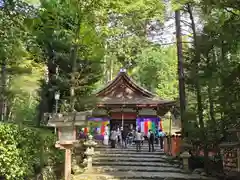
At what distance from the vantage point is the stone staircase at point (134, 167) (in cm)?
1310

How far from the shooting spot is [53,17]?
1541cm

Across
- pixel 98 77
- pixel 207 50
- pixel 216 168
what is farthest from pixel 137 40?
pixel 216 168

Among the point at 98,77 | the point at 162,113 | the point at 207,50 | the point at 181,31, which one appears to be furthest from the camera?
the point at 162,113

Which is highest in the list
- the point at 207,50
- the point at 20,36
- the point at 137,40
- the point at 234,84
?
the point at 137,40

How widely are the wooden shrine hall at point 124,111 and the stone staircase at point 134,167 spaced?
7.88m

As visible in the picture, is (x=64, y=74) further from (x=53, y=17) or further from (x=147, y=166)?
(x=147, y=166)

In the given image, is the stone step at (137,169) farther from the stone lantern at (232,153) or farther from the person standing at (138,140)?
the person standing at (138,140)

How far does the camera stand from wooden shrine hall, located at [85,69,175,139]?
91.2ft

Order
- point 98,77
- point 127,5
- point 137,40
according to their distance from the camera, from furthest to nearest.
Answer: point 137,40
point 98,77
point 127,5

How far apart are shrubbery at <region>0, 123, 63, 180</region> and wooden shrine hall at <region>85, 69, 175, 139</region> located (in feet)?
53.2

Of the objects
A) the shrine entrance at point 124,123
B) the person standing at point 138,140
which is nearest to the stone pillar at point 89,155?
the person standing at point 138,140

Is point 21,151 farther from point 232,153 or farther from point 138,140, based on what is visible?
point 138,140

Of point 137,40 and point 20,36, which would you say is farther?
point 137,40

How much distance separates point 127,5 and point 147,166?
7.03m
